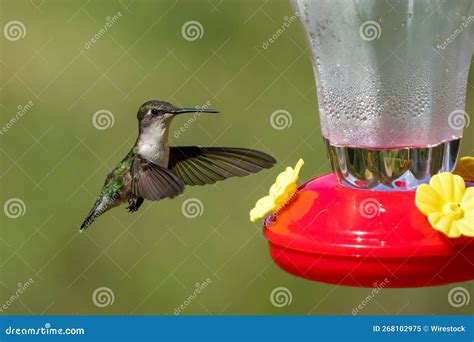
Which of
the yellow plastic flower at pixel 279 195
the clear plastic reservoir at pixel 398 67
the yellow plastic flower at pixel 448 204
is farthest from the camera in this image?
the yellow plastic flower at pixel 279 195

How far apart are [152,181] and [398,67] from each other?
1072 mm

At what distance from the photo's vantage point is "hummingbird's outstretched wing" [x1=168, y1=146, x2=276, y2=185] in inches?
158

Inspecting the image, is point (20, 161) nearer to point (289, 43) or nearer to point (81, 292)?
point (81, 292)

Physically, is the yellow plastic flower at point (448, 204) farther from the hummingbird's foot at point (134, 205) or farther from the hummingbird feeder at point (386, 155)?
→ the hummingbird's foot at point (134, 205)

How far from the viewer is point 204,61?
20.9ft

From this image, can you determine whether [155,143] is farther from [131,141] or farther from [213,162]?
[131,141]

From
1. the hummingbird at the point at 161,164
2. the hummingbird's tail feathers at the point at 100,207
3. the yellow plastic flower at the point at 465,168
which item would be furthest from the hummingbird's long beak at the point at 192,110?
the yellow plastic flower at the point at 465,168

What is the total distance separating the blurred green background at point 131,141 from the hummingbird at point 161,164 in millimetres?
1318

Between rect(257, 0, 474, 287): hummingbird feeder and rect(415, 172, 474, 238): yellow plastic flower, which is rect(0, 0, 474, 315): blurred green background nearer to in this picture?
rect(257, 0, 474, 287): hummingbird feeder

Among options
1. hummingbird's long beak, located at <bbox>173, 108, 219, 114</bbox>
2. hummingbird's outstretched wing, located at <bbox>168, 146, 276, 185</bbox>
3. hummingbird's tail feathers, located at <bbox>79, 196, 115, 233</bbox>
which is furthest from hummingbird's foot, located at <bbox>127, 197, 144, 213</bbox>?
hummingbird's long beak, located at <bbox>173, 108, 219, 114</bbox>

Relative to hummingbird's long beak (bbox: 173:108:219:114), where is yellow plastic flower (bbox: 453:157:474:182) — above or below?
above

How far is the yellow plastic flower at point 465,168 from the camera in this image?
382 centimetres

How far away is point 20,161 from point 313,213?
3294mm

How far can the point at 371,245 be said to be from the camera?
3186 millimetres
